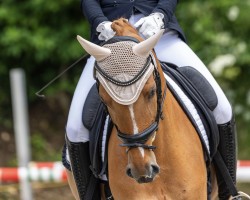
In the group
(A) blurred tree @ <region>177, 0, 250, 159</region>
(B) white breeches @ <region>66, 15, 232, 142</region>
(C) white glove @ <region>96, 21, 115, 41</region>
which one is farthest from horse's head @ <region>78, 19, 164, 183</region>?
(A) blurred tree @ <region>177, 0, 250, 159</region>

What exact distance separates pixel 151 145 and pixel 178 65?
49.1 inches

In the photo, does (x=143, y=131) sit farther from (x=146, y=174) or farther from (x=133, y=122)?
(x=146, y=174)

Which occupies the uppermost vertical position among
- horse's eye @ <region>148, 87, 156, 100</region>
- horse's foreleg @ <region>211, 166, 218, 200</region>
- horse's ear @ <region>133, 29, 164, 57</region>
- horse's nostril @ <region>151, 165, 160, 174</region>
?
horse's ear @ <region>133, 29, 164, 57</region>

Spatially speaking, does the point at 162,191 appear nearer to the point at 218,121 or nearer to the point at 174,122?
the point at 174,122

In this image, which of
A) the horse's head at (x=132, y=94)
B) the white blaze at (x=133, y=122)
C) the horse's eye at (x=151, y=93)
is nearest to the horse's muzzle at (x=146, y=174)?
the horse's head at (x=132, y=94)

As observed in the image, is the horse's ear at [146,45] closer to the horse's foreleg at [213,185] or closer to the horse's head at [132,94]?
the horse's head at [132,94]

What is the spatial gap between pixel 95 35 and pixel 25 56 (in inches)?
236

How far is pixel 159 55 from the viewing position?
6117mm

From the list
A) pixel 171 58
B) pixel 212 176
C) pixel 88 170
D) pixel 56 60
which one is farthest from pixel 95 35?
pixel 56 60

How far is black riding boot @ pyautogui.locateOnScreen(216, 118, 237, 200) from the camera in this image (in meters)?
6.08

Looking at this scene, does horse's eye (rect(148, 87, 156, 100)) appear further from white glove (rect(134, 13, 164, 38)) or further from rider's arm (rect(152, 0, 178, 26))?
rider's arm (rect(152, 0, 178, 26))

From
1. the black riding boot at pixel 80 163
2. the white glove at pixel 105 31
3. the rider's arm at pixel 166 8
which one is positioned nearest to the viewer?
the white glove at pixel 105 31

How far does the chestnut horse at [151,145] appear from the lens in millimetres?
4898

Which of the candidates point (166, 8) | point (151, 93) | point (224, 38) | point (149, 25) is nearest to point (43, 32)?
point (224, 38)
